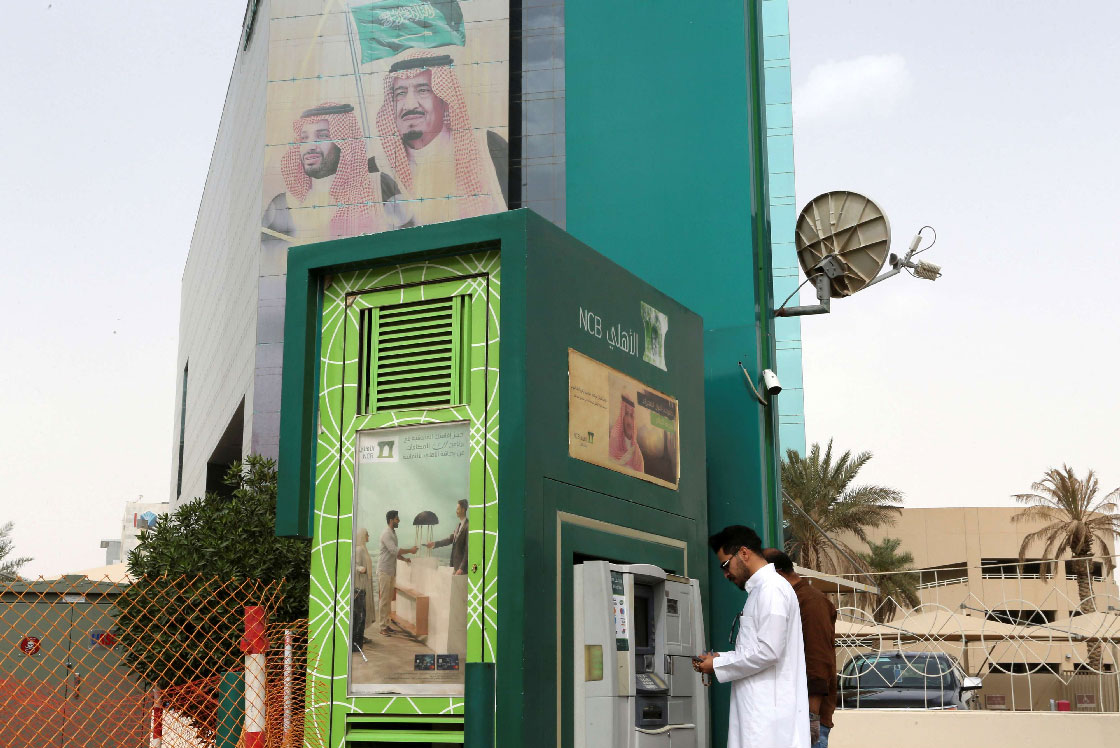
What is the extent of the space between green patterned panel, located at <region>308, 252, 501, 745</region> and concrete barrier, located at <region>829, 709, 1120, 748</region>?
30.8 feet

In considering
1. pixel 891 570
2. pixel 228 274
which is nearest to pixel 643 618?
pixel 891 570

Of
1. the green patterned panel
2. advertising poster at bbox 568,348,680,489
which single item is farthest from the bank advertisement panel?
the green patterned panel

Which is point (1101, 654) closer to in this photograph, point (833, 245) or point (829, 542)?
point (833, 245)

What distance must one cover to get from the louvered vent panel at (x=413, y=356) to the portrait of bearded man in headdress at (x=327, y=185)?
31.3 metres

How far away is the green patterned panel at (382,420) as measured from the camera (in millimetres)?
6250

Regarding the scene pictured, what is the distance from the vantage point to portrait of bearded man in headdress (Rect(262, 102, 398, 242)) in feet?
Answer: 124

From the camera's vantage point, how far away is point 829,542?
38125 mm

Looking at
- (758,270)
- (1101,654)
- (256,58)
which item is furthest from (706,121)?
(256,58)

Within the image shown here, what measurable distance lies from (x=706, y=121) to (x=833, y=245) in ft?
5.37

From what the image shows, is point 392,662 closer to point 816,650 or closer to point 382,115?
point 816,650

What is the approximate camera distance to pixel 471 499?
20.8ft

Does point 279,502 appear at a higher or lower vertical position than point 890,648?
higher

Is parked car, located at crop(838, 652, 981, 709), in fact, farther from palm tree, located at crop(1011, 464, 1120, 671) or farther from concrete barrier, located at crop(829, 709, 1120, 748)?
palm tree, located at crop(1011, 464, 1120, 671)

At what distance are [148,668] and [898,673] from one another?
966 centimetres
